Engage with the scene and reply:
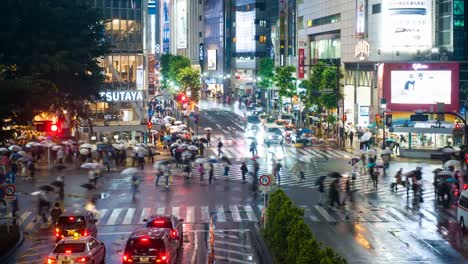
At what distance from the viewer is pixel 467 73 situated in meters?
90.1

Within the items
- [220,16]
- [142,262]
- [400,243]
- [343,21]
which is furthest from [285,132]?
[220,16]

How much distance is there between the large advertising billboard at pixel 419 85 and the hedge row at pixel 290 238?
56.7 metres

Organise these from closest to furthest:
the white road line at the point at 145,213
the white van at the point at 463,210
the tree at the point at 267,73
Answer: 1. the white van at the point at 463,210
2. the white road line at the point at 145,213
3. the tree at the point at 267,73

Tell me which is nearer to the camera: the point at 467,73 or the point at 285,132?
the point at 285,132

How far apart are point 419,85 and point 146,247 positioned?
2470 inches

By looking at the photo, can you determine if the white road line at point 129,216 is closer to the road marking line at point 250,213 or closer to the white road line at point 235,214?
the white road line at point 235,214

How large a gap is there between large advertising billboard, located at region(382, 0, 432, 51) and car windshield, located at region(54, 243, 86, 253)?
218 feet

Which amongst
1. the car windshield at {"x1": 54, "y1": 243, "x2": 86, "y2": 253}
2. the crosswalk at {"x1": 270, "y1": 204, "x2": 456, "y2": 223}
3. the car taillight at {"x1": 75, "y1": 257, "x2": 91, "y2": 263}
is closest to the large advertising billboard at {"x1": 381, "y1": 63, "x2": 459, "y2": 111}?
the crosswalk at {"x1": 270, "y1": 204, "x2": 456, "y2": 223}

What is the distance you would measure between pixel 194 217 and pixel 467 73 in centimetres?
5963

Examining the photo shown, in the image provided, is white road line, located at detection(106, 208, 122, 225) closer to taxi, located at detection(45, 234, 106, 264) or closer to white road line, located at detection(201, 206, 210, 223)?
white road line, located at detection(201, 206, 210, 223)

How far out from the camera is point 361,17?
305ft

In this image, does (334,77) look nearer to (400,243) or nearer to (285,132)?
(285,132)

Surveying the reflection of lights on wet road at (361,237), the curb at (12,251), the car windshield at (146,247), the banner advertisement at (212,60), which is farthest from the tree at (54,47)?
the banner advertisement at (212,60)

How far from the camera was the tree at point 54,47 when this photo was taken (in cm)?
4544
